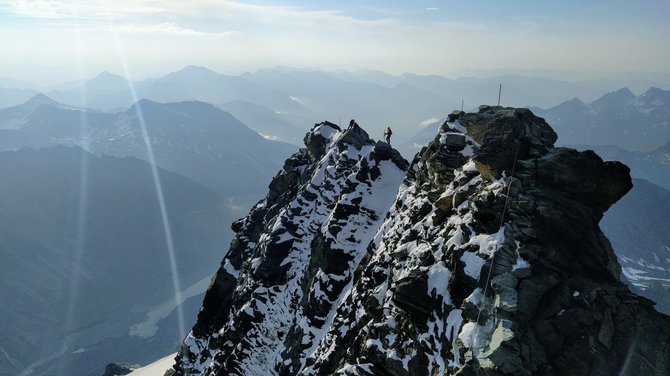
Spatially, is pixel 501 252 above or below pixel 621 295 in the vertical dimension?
above

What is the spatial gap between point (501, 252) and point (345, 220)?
34638mm

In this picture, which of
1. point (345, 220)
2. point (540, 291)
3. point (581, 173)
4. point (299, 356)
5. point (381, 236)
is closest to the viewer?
point (540, 291)

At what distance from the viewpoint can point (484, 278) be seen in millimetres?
26750

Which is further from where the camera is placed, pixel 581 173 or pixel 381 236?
pixel 381 236

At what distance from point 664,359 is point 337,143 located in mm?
58086

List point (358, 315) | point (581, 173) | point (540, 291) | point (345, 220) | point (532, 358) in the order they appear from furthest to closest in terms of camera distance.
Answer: point (345, 220)
point (358, 315)
point (581, 173)
point (540, 291)
point (532, 358)

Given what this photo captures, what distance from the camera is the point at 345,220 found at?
198 feet

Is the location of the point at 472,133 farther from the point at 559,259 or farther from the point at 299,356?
the point at 299,356

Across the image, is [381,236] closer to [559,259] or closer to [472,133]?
[472,133]

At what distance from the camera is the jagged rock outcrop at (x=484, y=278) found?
76.4 feet

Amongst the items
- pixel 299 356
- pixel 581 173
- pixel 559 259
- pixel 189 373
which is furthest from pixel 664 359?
pixel 189 373

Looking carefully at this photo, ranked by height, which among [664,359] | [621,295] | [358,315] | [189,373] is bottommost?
[189,373]

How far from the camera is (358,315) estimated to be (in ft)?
141

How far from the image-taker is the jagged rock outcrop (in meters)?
23.3
